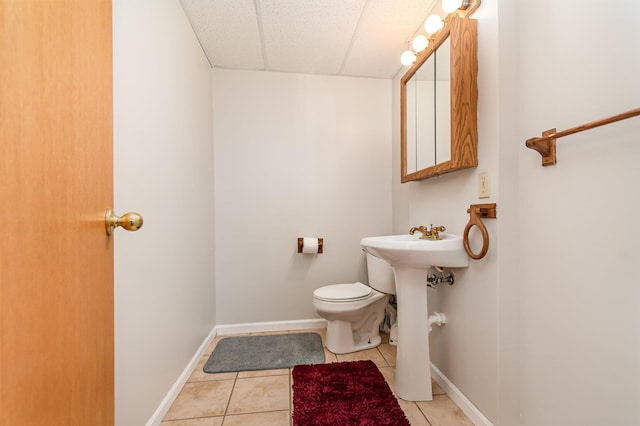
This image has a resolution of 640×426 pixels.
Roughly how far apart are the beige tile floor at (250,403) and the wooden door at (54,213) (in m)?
0.88

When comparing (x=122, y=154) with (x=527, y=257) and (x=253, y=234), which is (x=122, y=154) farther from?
(x=527, y=257)

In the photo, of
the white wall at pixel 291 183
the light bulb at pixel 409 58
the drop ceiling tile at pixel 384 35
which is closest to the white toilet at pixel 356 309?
the white wall at pixel 291 183

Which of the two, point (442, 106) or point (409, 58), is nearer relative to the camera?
point (442, 106)

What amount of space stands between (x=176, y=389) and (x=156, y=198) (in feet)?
3.42

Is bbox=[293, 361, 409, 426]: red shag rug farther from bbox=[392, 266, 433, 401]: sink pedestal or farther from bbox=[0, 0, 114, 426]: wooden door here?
bbox=[0, 0, 114, 426]: wooden door

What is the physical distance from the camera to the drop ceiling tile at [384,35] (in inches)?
66.0

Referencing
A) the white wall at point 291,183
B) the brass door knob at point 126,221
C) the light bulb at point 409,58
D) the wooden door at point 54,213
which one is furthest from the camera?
the white wall at point 291,183

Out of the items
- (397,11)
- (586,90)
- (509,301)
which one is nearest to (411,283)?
(509,301)

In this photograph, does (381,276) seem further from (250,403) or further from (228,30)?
(228,30)

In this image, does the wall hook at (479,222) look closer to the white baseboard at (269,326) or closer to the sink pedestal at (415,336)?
the sink pedestal at (415,336)

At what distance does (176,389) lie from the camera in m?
1.52

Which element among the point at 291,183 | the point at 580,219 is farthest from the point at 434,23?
the point at 291,183

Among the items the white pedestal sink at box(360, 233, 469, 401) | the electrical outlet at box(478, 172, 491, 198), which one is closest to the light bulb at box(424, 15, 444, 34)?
the electrical outlet at box(478, 172, 491, 198)

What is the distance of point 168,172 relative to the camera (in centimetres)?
147
